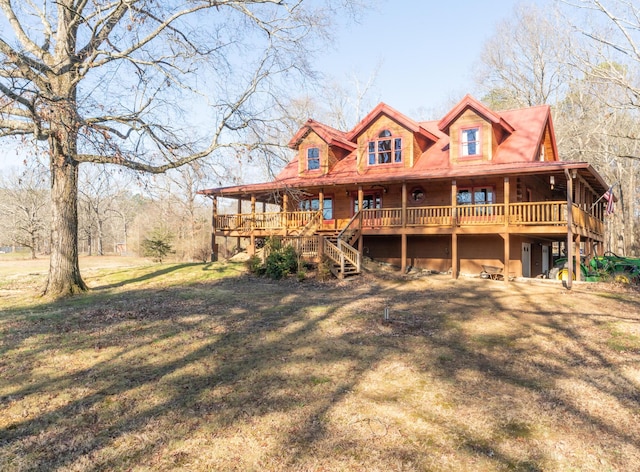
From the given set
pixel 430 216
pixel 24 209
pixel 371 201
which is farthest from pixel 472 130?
pixel 24 209

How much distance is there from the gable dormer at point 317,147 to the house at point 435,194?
0.19 feet

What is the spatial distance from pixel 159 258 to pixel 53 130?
796 inches

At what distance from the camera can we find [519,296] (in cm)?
1323

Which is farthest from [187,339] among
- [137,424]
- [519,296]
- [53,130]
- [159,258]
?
[159,258]

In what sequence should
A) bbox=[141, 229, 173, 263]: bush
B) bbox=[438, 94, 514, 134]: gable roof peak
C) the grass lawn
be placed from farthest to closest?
bbox=[141, 229, 173, 263]: bush
bbox=[438, 94, 514, 134]: gable roof peak
the grass lawn

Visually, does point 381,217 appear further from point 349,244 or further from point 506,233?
point 506,233

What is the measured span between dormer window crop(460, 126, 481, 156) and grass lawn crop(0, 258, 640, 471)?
9909 mm

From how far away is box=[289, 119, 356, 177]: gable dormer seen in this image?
2367cm

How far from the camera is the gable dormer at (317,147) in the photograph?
23.7 meters

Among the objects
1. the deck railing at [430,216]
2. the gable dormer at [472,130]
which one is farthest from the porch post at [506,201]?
the gable dormer at [472,130]

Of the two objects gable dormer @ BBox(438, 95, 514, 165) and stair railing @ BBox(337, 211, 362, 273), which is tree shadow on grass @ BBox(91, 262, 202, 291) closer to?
stair railing @ BBox(337, 211, 362, 273)

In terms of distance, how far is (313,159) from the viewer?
23969 millimetres

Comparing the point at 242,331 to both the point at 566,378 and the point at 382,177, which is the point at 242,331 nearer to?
the point at 566,378

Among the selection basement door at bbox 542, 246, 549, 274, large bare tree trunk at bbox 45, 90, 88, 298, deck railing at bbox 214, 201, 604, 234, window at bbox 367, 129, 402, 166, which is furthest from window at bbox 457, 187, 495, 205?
large bare tree trunk at bbox 45, 90, 88, 298
